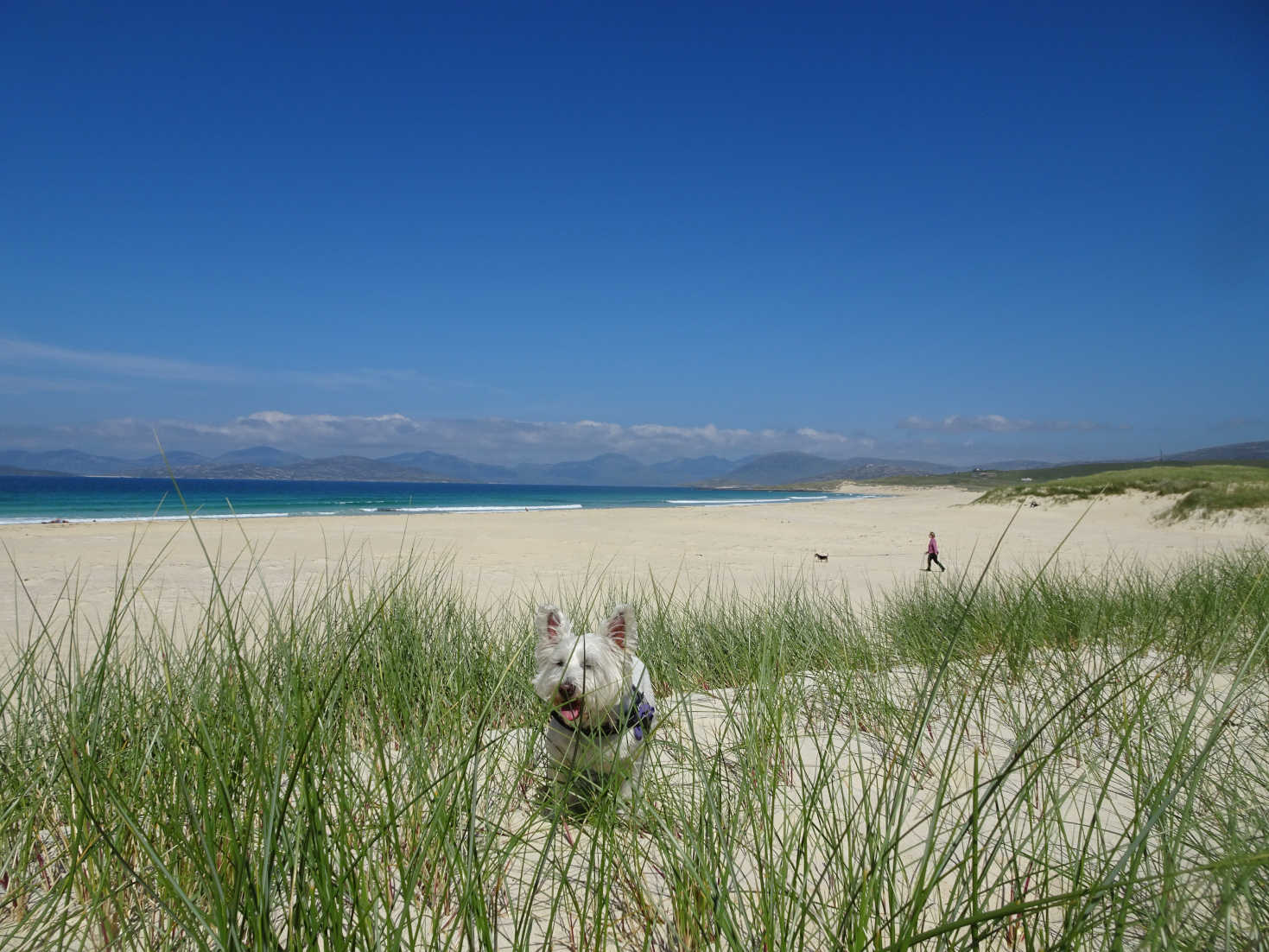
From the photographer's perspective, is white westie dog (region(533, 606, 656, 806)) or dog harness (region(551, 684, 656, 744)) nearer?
white westie dog (region(533, 606, 656, 806))

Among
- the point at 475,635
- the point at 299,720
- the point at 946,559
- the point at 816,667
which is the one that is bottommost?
the point at 946,559

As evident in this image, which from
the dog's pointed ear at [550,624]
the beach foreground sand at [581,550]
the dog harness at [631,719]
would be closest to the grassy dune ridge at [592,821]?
the dog harness at [631,719]

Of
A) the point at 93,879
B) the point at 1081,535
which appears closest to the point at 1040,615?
the point at 93,879

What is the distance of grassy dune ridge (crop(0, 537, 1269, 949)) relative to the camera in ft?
4.29

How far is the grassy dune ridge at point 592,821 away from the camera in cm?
131

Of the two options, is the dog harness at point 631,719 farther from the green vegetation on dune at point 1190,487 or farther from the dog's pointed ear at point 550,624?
the green vegetation on dune at point 1190,487

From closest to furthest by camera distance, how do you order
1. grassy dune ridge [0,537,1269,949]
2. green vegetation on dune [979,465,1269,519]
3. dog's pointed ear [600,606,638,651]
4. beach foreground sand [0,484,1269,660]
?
grassy dune ridge [0,537,1269,949], dog's pointed ear [600,606,638,651], beach foreground sand [0,484,1269,660], green vegetation on dune [979,465,1269,519]

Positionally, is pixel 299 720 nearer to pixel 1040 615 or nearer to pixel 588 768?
pixel 588 768

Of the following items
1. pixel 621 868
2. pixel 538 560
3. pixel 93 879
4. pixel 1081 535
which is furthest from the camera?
pixel 1081 535

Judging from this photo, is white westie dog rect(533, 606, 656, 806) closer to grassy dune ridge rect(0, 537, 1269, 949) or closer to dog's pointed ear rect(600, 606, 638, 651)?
dog's pointed ear rect(600, 606, 638, 651)

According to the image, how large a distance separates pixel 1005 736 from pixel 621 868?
2.24 m

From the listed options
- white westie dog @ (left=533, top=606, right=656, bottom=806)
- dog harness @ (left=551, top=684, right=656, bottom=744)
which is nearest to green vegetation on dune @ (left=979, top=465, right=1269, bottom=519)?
dog harness @ (left=551, top=684, right=656, bottom=744)

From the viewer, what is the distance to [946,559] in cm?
1538

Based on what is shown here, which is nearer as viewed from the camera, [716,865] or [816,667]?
[716,865]
